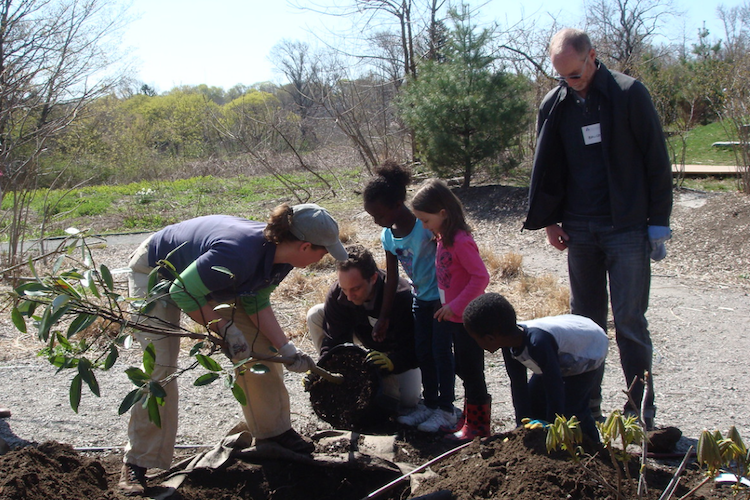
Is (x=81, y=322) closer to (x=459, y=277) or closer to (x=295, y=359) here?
(x=295, y=359)

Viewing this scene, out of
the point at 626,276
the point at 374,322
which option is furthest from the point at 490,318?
the point at 374,322

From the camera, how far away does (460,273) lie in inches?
127

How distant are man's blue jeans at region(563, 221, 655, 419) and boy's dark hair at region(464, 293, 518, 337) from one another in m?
0.69

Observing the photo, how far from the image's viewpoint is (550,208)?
3.24 meters

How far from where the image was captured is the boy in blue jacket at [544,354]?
2537 mm

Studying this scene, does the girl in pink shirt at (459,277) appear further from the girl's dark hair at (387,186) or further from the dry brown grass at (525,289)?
the dry brown grass at (525,289)

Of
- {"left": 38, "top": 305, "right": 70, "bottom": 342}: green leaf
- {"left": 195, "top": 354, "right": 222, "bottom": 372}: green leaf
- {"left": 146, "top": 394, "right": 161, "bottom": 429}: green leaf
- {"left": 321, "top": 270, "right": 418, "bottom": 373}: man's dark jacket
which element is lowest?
{"left": 321, "top": 270, "right": 418, "bottom": 373}: man's dark jacket

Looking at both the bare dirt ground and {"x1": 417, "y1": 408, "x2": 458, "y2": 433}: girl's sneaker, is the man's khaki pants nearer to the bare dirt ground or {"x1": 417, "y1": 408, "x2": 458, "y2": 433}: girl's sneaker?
the bare dirt ground

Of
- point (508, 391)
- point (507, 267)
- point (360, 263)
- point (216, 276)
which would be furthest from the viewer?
point (507, 267)

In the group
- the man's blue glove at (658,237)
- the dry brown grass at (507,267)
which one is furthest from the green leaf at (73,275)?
the dry brown grass at (507,267)

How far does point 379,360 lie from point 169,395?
1.12m

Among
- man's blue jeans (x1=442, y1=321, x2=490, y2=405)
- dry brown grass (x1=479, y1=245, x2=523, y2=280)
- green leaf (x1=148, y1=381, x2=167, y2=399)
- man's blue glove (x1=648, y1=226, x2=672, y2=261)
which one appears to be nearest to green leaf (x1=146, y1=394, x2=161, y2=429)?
green leaf (x1=148, y1=381, x2=167, y2=399)

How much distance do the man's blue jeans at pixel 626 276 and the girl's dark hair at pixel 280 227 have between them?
1459mm

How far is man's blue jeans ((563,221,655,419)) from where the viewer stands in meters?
2.96
